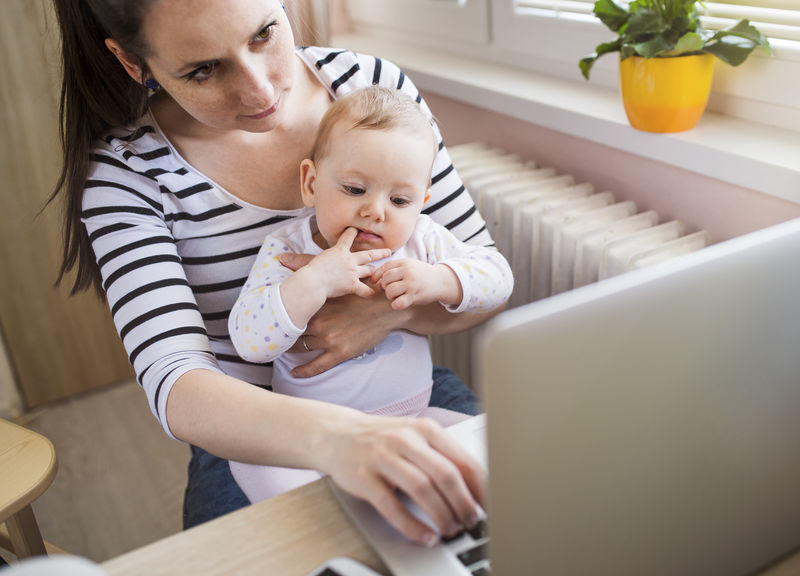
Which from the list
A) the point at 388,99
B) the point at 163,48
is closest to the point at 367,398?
the point at 388,99

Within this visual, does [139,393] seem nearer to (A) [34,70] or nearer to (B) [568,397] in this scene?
(A) [34,70]

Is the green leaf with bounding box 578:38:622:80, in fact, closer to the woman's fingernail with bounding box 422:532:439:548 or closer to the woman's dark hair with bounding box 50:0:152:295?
the woman's dark hair with bounding box 50:0:152:295

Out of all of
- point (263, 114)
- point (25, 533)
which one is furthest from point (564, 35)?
point (25, 533)

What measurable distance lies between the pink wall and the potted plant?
117 mm

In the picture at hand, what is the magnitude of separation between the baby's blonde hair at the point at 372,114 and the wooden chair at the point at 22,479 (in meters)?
0.68

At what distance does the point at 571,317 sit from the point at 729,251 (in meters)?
0.13

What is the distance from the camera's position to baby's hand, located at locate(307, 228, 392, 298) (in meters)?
1.00

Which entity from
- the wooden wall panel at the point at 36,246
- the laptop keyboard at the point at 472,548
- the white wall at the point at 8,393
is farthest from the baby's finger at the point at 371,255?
the white wall at the point at 8,393

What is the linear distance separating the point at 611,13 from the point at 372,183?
1.84 ft

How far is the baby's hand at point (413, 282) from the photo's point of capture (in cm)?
101

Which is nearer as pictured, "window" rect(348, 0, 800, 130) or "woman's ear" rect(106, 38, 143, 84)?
"woman's ear" rect(106, 38, 143, 84)

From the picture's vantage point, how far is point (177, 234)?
1119 millimetres

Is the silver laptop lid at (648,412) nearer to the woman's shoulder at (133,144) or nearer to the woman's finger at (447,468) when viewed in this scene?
the woman's finger at (447,468)

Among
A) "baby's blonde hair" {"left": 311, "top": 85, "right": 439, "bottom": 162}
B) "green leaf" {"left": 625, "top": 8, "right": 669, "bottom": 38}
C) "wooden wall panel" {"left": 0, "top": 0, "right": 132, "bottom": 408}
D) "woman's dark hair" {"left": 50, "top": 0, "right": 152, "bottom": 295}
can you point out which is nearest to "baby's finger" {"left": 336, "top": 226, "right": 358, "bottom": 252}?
"baby's blonde hair" {"left": 311, "top": 85, "right": 439, "bottom": 162}
